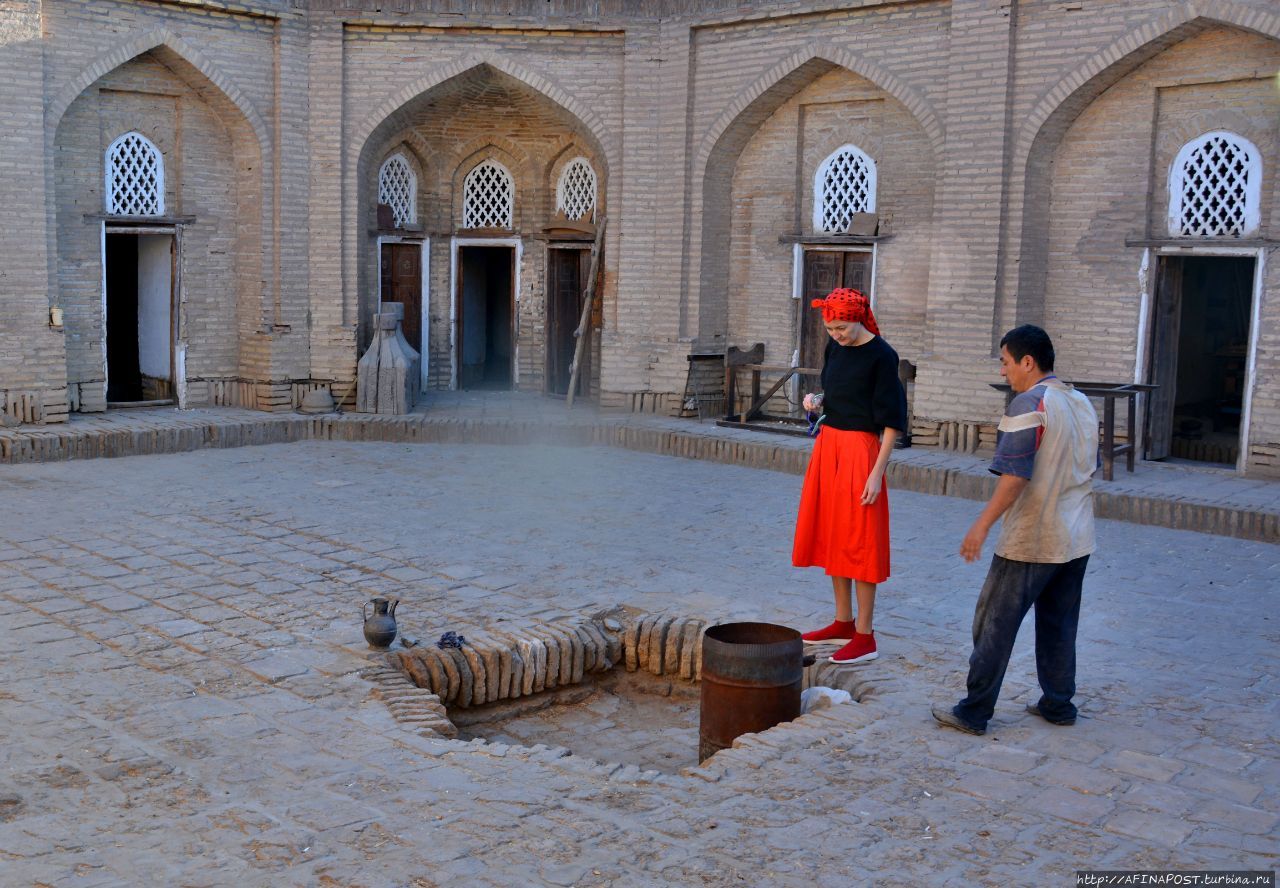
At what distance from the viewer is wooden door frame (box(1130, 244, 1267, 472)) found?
1088cm

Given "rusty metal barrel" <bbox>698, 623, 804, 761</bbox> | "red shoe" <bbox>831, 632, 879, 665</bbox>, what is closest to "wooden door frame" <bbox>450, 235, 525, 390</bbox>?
"red shoe" <bbox>831, 632, 879, 665</bbox>

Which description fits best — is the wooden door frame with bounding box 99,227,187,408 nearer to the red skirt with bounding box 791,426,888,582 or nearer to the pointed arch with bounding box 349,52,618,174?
the pointed arch with bounding box 349,52,618,174

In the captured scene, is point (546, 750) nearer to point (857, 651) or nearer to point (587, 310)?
point (857, 651)

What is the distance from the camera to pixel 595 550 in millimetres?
8516

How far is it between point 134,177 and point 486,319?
4.83 metres

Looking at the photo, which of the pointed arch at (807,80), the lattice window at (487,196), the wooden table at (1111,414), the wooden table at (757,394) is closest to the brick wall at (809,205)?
the pointed arch at (807,80)

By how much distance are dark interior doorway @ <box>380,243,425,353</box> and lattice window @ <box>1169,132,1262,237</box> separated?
8387mm

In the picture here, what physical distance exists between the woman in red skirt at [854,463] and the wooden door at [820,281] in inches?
294

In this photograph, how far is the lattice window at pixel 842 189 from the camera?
13.4 m

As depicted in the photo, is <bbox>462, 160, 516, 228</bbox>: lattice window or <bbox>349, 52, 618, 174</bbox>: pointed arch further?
<bbox>462, 160, 516, 228</bbox>: lattice window

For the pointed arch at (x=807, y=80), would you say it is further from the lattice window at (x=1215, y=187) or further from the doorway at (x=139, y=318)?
the doorway at (x=139, y=318)

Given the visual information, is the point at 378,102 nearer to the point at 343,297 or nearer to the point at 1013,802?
the point at 343,297

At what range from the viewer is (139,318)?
14.6 m

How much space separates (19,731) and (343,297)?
31.7 feet
